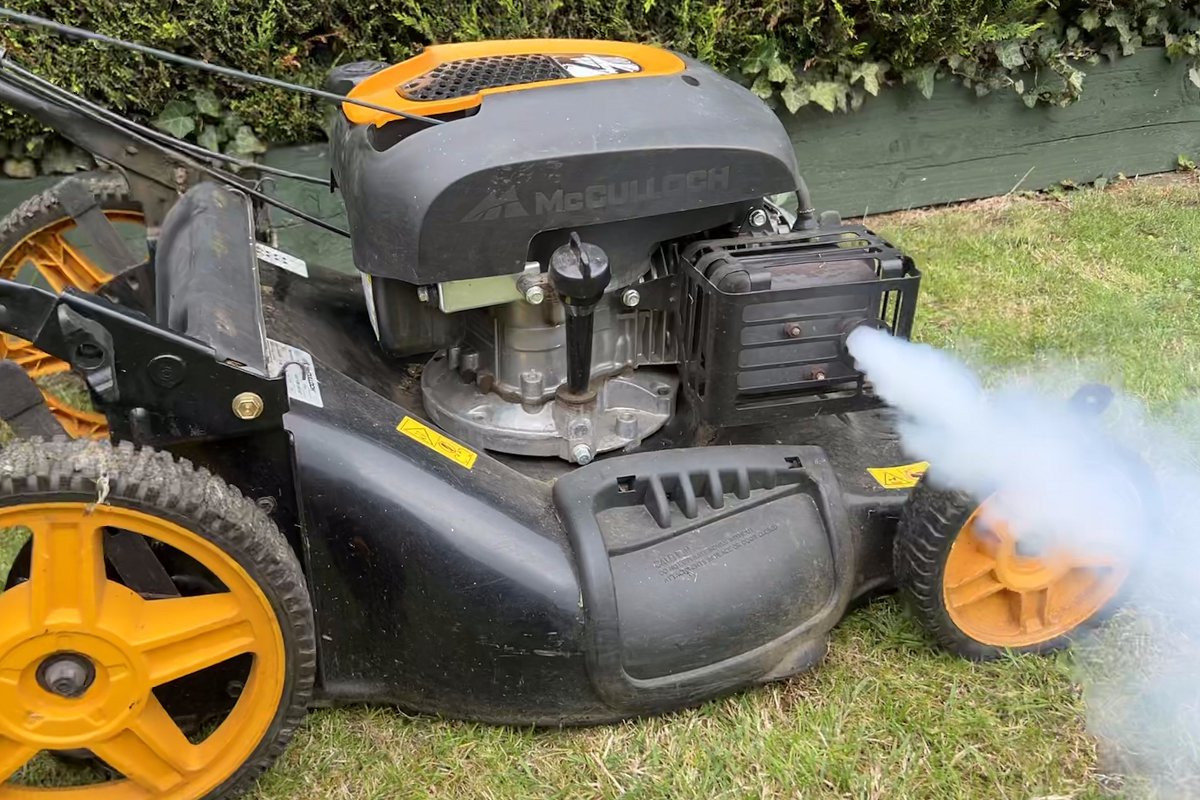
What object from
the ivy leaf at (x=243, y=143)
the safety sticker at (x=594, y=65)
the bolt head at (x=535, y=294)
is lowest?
the ivy leaf at (x=243, y=143)

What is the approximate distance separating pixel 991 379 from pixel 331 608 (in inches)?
69.5

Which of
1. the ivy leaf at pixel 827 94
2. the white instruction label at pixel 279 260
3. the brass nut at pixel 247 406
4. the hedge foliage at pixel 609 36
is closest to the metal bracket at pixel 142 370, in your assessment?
the brass nut at pixel 247 406

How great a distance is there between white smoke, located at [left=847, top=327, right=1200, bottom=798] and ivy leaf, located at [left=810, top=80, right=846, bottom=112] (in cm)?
179

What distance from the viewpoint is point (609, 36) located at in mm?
2975

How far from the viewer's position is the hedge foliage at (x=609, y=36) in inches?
104

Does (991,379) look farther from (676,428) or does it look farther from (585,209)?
(585,209)

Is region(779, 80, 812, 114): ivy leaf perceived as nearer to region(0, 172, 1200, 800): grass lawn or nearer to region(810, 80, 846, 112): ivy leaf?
region(810, 80, 846, 112): ivy leaf

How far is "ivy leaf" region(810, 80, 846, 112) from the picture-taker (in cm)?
326

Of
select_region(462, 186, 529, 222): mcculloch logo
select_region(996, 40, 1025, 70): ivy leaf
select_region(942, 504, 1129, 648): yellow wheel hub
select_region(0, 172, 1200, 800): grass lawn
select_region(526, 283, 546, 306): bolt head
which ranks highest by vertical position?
select_region(462, 186, 529, 222): mcculloch logo

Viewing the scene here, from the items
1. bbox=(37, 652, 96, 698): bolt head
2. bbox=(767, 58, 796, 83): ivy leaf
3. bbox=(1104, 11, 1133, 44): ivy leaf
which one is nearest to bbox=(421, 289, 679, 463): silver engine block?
bbox=(37, 652, 96, 698): bolt head

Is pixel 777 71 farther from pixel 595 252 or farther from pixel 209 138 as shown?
pixel 595 252

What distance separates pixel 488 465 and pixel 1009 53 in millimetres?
2791

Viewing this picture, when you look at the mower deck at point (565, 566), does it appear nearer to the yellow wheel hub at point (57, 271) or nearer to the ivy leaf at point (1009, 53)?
the yellow wheel hub at point (57, 271)

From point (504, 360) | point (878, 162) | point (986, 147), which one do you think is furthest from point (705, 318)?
point (986, 147)
